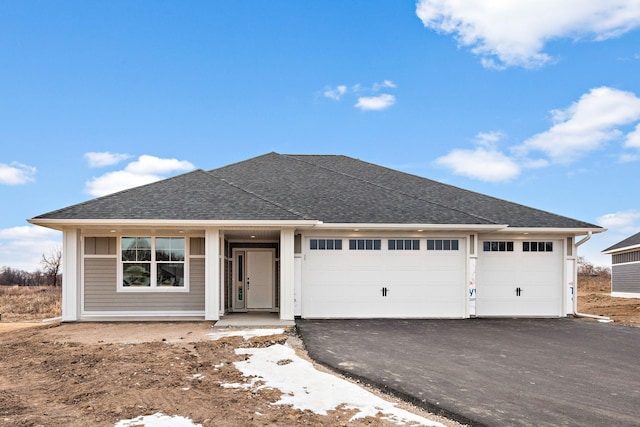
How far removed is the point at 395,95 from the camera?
59.4 ft

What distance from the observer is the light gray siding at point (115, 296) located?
12.9 meters

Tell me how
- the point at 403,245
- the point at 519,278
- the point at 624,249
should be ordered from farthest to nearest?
the point at 624,249 → the point at 519,278 → the point at 403,245

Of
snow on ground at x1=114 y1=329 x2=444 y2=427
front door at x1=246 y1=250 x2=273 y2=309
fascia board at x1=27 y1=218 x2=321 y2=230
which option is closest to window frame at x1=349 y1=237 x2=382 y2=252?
fascia board at x1=27 y1=218 x2=321 y2=230

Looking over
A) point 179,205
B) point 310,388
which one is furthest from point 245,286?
point 310,388

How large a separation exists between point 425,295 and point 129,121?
12386 millimetres

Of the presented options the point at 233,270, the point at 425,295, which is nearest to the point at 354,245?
the point at 425,295

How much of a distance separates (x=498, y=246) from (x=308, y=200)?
5996 mm

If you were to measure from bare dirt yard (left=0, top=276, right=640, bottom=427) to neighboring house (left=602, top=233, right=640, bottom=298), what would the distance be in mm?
25801

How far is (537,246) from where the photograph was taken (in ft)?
48.4

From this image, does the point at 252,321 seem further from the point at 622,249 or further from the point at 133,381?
the point at 622,249

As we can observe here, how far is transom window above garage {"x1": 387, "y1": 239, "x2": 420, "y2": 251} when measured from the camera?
13812mm

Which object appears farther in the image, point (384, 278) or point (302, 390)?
point (384, 278)

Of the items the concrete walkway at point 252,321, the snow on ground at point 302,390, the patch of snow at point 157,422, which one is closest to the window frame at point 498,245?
the concrete walkway at point 252,321

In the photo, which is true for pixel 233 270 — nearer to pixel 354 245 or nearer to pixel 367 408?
pixel 354 245
